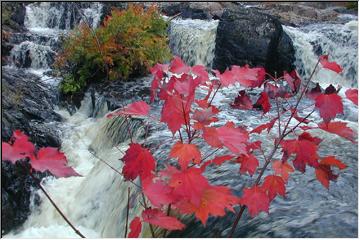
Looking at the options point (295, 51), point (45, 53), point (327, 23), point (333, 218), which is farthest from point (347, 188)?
point (327, 23)

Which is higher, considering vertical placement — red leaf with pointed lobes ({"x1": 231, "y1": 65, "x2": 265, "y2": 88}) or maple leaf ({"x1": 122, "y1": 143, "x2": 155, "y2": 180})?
red leaf with pointed lobes ({"x1": 231, "y1": 65, "x2": 265, "y2": 88})

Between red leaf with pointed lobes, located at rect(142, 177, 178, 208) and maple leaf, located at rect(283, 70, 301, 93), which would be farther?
maple leaf, located at rect(283, 70, 301, 93)

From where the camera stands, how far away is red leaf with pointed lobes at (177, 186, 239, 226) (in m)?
1.24

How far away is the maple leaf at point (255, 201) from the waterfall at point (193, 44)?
7.06 meters

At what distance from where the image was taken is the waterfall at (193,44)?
27.9ft

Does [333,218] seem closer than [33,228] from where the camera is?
Yes

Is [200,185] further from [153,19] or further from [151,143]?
[153,19]

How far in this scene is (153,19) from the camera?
24.0ft

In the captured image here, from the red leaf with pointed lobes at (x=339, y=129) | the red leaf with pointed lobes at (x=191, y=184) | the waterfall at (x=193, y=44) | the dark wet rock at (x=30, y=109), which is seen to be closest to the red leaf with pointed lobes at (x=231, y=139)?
the red leaf with pointed lobes at (x=191, y=184)

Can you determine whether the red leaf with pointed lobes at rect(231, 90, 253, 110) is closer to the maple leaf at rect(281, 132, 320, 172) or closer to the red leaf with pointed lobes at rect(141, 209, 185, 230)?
the maple leaf at rect(281, 132, 320, 172)

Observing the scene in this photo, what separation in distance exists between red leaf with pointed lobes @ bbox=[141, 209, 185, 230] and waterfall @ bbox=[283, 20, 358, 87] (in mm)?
7615

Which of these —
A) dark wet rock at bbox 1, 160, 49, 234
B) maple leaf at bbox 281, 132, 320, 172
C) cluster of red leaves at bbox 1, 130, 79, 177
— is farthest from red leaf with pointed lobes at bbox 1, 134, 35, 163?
dark wet rock at bbox 1, 160, 49, 234

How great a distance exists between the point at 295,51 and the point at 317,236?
693 cm

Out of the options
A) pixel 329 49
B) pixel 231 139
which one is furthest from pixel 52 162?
pixel 329 49
